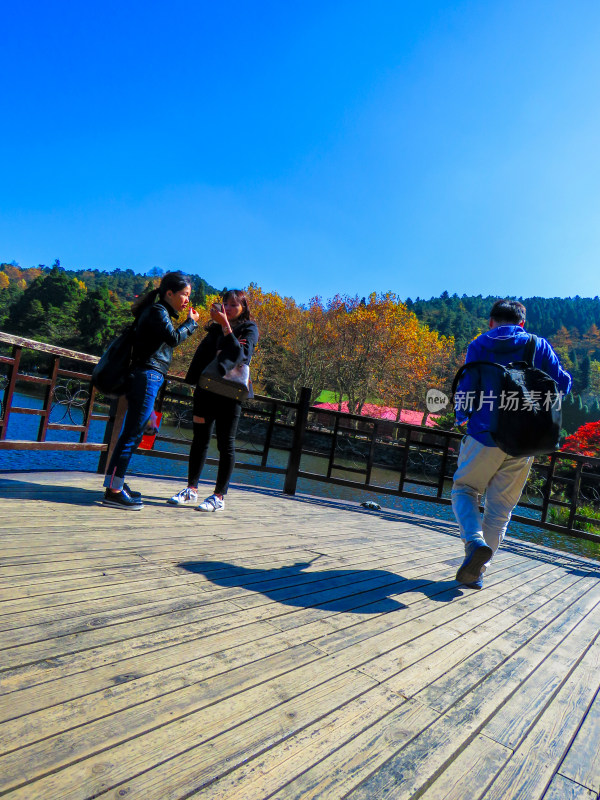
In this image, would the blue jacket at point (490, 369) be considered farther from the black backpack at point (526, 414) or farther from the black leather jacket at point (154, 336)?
the black leather jacket at point (154, 336)

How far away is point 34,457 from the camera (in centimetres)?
864

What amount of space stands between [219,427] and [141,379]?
0.66 metres

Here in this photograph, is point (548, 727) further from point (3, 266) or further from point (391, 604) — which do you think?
point (3, 266)

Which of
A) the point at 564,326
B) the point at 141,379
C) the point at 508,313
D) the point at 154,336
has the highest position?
the point at 564,326

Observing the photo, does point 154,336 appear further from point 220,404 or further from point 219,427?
point 219,427

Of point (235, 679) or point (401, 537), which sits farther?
point (401, 537)

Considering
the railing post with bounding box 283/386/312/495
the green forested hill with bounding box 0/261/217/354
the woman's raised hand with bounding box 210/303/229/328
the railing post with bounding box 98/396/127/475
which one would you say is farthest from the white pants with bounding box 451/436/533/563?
the green forested hill with bounding box 0/261/217/354

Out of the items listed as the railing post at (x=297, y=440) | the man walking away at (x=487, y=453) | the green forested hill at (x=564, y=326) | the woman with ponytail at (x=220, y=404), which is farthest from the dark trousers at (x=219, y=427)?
the green forested hill at (x=564, y=326)

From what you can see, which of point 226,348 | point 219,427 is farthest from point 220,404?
point 226,348

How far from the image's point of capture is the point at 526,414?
2.26 m

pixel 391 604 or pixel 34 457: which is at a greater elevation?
pixel 391 604

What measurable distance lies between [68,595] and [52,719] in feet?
2.15

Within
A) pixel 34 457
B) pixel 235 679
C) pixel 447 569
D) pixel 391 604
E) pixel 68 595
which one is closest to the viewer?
pixel 235 679

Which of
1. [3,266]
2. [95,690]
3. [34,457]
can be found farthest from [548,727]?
[3,266]
